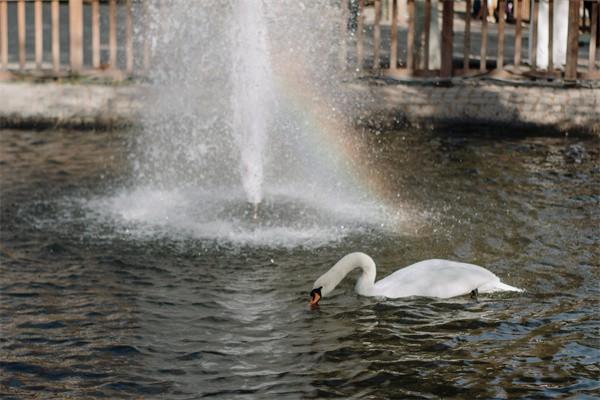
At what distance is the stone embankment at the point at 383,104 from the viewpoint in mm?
18719

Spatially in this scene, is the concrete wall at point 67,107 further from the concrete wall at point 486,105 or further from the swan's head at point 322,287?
the swan's head at point 322,287

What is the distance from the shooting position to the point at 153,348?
9.03m

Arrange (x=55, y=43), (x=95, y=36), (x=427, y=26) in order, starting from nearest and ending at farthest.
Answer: (x=427, y=26), (x=55, y=43), (x=95, y=36)

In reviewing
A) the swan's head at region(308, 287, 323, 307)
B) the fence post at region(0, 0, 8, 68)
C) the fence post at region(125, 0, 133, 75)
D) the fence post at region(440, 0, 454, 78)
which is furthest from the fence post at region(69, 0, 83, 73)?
the swan's head at region(308, 287, 323, 307)

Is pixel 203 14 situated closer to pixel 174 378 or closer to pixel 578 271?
pixel 578 271

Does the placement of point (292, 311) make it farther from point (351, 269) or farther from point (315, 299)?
point (351, 269)

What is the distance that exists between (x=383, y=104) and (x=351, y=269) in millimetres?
9023

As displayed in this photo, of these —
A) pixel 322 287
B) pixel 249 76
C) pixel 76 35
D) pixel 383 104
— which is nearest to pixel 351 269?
pixel 322 287

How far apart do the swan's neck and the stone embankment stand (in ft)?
28.9

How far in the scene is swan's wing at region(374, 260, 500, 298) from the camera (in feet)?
33.2

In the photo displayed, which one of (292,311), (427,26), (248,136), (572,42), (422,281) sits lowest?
(292,311)

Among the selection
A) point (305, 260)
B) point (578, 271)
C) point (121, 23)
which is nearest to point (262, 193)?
point (305, 260)

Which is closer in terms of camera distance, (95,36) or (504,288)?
(504,288)

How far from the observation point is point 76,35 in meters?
19.5
